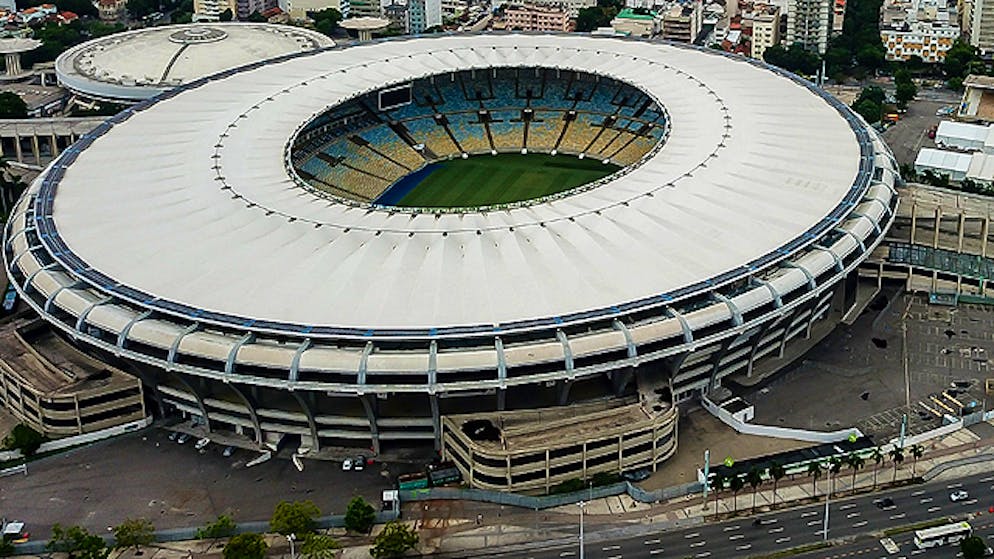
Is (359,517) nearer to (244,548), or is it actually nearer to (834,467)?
(244,548)

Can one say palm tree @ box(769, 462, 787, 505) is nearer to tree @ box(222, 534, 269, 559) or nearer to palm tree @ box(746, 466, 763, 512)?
palm tree @ box(746, 466, 763, 512)

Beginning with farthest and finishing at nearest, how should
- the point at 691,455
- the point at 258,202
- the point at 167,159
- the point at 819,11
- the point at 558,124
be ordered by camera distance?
1. the point at 819,11
2. the point at 558,124
3. the point at 167,159
4. the point at 258,202
5. the point at 691,455

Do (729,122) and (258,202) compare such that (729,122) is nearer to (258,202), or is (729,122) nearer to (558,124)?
(558,124)

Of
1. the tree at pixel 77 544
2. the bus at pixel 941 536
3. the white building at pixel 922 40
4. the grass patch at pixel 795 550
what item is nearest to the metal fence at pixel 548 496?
the grass patch at pixel 795 550

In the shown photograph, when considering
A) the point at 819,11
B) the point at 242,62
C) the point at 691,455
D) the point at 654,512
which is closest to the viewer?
the point at 654,512

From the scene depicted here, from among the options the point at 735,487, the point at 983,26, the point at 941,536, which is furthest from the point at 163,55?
the point at 941,536

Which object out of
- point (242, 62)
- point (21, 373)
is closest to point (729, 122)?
point (21, 373)
